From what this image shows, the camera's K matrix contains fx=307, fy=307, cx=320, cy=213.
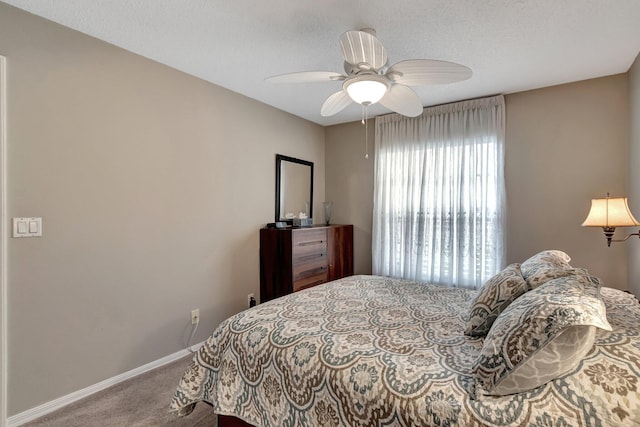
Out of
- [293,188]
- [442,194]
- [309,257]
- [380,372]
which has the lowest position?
[380,372]

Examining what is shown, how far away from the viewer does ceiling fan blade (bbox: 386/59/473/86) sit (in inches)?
66.5

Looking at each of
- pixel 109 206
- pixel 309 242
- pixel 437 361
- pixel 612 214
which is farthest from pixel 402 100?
pixel 109 206

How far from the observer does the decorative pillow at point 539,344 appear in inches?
37.6

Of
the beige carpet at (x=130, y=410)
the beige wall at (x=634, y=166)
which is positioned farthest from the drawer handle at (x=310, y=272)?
the beige wall at (x=634, y=166)

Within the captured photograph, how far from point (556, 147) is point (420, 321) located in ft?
8.18

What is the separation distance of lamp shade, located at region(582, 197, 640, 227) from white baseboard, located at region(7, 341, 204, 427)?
3.37 meters

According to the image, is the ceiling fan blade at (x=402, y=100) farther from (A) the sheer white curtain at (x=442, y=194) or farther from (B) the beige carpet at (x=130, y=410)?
(B) the beige carpet at (x=130, y=410)

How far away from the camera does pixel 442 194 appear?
11.3 ft

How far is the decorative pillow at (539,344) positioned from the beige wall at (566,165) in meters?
2.23

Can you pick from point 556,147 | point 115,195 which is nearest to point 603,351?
point 556,147

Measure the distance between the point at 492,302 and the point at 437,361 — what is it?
0.47m

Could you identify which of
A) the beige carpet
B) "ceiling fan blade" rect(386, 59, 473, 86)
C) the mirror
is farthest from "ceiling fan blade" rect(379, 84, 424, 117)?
the beige carpet

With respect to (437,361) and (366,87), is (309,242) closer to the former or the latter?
(366,87)

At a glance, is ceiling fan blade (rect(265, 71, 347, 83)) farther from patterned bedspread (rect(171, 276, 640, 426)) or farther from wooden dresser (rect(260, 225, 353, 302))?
wooden dresser (rect(260, 225, 353, 302))
